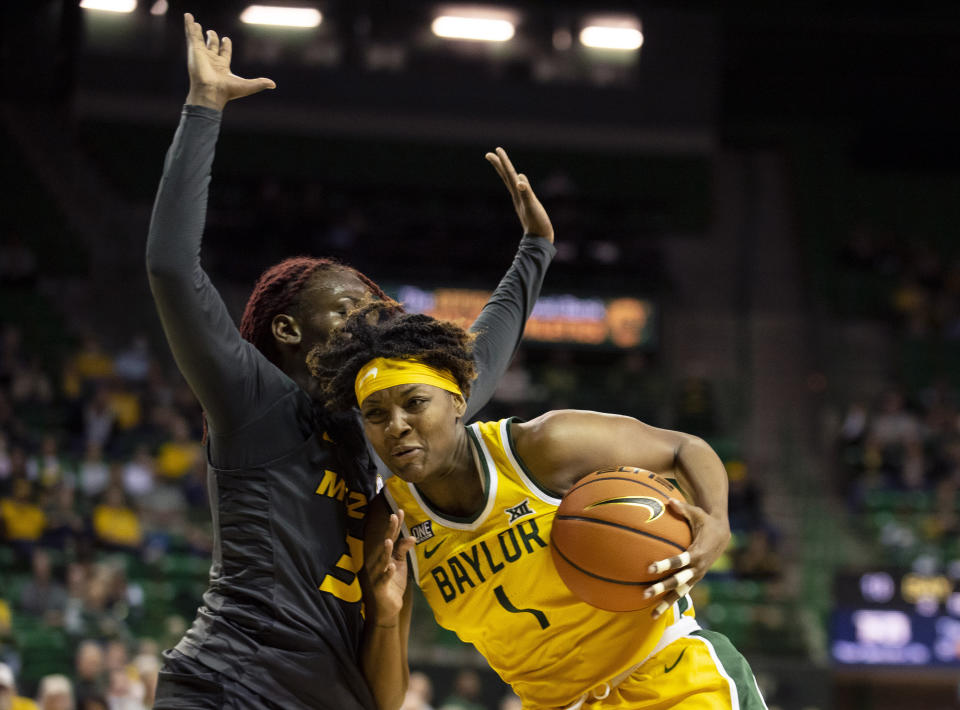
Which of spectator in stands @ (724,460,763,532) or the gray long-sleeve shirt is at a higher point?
the gray long-sleeve shirt

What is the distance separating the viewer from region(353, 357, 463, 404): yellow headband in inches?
116

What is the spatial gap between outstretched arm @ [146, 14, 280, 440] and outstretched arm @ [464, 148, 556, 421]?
771 mm

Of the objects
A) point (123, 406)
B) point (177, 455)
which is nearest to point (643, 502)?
point (177, 455)

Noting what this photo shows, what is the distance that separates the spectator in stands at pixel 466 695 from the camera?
30.0 ft

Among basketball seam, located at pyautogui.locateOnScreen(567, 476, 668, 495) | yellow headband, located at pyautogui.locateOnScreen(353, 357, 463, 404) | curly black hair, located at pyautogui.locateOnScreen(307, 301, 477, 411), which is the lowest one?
basketball seam, located at pyautogui.locateOnScreen(567, 476, 668, 495)

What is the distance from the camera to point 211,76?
2.72 metres

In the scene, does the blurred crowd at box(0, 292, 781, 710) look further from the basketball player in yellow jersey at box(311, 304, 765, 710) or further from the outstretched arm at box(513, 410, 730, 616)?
the outstretched arm at box(513, 410, 730, 616)

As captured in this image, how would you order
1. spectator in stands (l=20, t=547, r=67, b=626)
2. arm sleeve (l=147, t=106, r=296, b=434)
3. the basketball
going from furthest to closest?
spectator in stands (l=20, t=547, r=67, b=626) < the basketball < arm sleeve (l=147, t=106, r=296, b=434)

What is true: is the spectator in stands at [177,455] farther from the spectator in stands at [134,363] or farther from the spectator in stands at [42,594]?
the spectator in stands at [42,594]

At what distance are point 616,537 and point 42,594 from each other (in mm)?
7409

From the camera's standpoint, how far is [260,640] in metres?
2.78

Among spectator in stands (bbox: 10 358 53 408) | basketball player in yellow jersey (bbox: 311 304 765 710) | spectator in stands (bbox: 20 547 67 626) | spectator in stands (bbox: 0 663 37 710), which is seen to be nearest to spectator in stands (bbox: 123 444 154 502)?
spectator in stands (bbox: 20 547 67 626)

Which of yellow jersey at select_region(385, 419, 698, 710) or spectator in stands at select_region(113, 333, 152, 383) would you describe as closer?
yellow jersey at select_region(385, 419, 698, 710)

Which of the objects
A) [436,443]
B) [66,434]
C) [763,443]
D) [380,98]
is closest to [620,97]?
A: [380,98]
